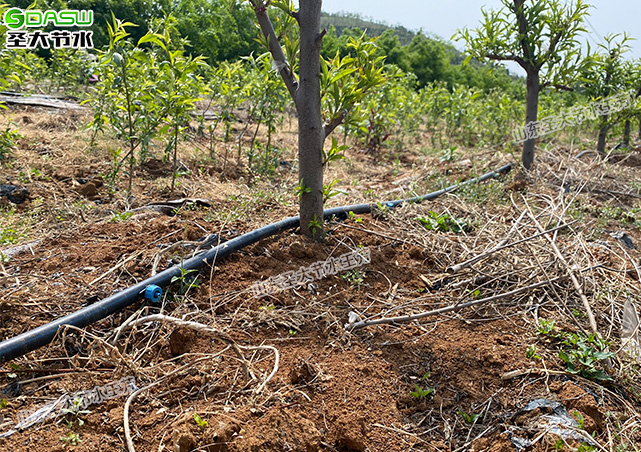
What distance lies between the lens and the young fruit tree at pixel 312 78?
2703mm

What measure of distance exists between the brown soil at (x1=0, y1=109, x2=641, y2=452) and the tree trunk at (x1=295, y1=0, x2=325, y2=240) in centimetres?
20

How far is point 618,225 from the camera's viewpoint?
14.9 feet

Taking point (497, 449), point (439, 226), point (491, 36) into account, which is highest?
point (491, 36)

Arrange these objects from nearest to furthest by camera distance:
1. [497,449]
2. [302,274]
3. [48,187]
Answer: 1. [497,449]
2. [302,274]
3. [48,187]

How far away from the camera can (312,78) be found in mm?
2750

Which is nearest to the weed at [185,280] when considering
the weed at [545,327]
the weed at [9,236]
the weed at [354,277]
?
the weed at [354,277]

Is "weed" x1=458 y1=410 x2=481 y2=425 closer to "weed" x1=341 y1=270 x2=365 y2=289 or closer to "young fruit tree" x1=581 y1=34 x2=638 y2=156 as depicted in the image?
"weed" x1=341 y1=270 x2=365 y2=289

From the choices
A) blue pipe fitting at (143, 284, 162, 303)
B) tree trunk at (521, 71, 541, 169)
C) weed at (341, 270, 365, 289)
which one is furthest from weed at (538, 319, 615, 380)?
tree trunk at (521, 71, 541, 169)

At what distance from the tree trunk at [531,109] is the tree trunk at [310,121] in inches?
140

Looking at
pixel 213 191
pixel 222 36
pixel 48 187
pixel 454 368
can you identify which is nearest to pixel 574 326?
pixel 454 368

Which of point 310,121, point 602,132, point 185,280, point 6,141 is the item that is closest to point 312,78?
point 310,121

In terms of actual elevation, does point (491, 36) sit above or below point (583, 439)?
above

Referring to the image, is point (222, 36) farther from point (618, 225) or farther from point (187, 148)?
point (618, 225)

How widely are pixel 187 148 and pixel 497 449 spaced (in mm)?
5119
